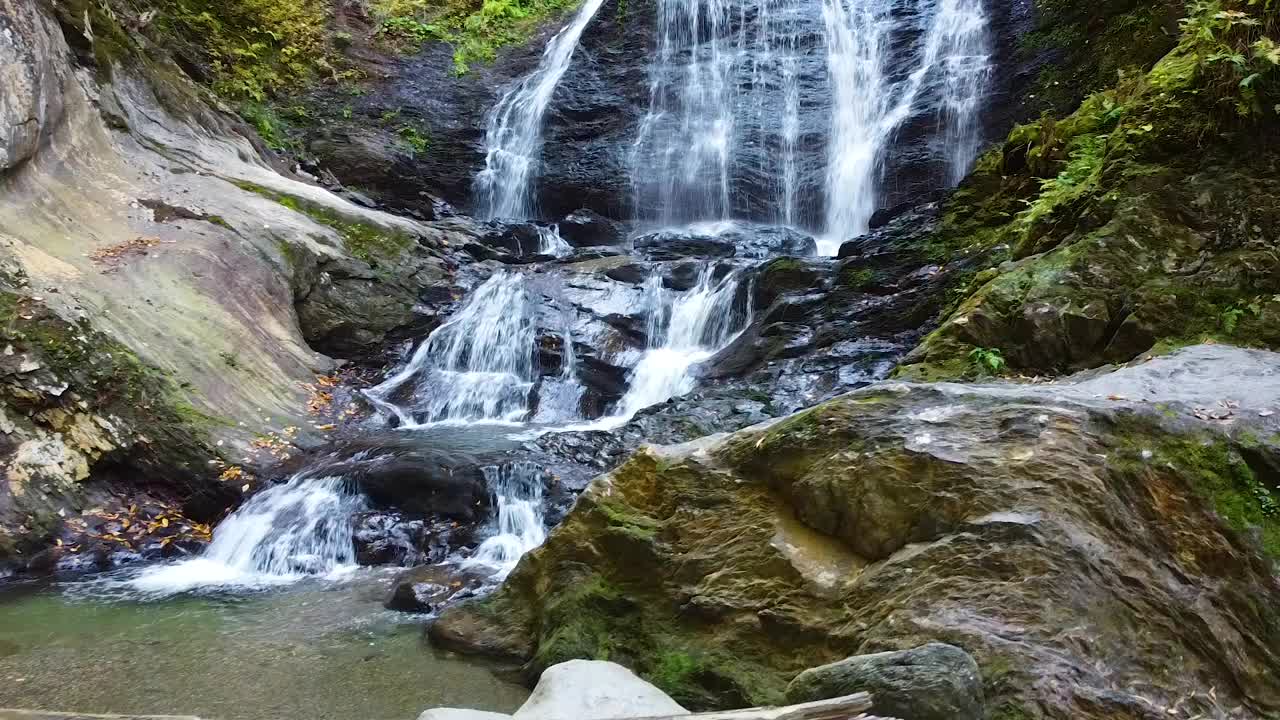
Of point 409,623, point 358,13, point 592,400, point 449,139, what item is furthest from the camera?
point 358,13

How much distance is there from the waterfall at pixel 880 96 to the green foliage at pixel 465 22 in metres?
7.73

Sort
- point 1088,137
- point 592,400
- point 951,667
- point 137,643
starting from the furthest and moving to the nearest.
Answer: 1. point 592,400
2. point 1088,137
3. point 137,643
4. point 951,667

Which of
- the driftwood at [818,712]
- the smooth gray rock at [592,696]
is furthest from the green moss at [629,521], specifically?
the driftwood at [818,712]

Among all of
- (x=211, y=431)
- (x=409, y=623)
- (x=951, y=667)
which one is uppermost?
(x=211, y=431)

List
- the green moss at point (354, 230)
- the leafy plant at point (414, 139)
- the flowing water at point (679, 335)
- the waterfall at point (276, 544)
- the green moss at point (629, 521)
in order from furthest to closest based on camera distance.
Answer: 1. the leafy plant at point (414, 139)
2. the green moss at point (354, 230)
3. the flowing water at point (679, 335)
4. the waterfall at point (276, 544)
5. the green moss at point (629, 521)

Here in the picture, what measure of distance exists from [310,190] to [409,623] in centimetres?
862

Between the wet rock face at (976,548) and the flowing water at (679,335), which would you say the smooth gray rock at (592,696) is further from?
the flowing water at (679,335)

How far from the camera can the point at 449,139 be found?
55.5 feet

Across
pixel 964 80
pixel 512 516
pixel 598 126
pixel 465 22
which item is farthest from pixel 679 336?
pixel 465 22

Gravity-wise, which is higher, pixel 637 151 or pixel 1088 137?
pixel 637 151

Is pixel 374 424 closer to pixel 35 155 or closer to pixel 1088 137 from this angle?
pixel 35 155

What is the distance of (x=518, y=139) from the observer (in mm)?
17266

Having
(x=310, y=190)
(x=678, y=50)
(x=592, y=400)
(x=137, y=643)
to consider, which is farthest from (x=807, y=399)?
(x=678, y=50)

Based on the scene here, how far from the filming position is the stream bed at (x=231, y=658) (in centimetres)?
401
